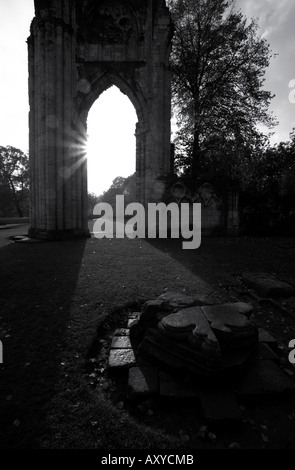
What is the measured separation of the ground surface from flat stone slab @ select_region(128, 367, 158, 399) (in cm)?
18

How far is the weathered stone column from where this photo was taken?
1001 centimetres

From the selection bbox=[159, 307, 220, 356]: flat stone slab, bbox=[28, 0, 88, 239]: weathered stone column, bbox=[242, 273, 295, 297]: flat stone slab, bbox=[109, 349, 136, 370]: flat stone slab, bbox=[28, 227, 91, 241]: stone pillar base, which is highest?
bbox=[28, 0, 88, 239]: weathered stone column

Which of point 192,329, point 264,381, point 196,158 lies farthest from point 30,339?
point 196,158

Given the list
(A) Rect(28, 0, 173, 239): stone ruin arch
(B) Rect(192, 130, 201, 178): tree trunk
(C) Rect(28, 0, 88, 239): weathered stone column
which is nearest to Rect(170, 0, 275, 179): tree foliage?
(B) Rect(192, 130, 201, 178): tree trunk

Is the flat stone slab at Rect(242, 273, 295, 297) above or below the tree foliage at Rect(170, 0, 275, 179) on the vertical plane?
below

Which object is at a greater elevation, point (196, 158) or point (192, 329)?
point (196, 158)

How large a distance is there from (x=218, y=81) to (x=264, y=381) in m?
19.2

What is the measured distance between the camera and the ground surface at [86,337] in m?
1.77

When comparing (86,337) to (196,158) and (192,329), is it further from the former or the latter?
(196,158)

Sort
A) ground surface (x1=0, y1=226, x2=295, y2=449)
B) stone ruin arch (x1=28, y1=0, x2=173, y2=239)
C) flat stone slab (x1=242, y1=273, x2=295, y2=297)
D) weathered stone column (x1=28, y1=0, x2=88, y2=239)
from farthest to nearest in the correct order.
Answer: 1. stone ruin arch (x1=28, y1=0, x2=173, y2=239)
2. weathered stone column (x1=28, y1=0, x2=88, y2=239)
3. flat stone slab (x1=242, y1=273, x2=295, y2=297)
4. ground surface (x1=0, y1=226, x2=295, y2=449)

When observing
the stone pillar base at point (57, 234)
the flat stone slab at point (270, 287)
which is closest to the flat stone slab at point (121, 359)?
the flat stone slab at point (270, 287)

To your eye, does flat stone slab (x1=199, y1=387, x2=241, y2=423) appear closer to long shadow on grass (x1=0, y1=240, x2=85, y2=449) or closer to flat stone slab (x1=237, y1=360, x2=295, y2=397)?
flat stone slab (x1=237, y1=360, x2=295, y2=397)

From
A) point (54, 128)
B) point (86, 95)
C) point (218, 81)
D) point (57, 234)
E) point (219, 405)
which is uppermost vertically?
point (218, 81)

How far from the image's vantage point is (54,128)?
1021 cm
